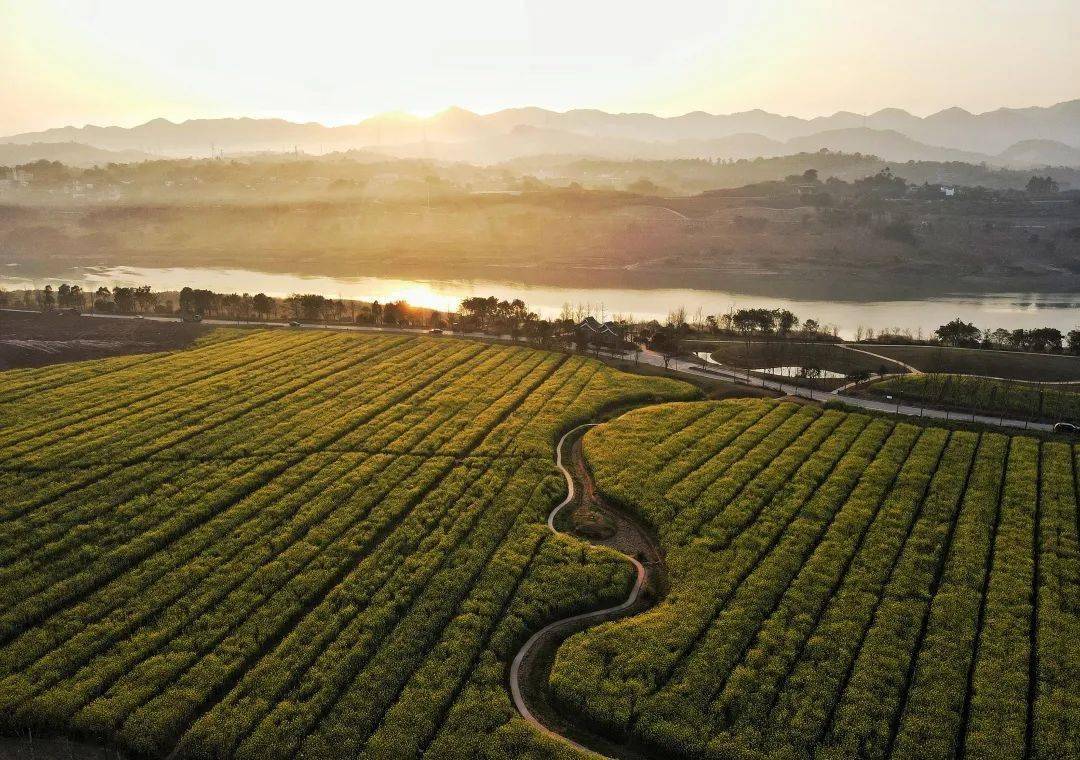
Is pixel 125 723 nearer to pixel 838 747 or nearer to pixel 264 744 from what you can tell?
pixel 264 744

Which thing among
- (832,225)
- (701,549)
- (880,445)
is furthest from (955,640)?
(832,225)

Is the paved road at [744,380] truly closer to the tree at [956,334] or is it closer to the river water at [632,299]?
the tree at [956,334]

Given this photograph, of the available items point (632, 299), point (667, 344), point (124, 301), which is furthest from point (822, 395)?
point (124, 301)

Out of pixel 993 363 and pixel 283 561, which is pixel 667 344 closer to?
pixel 993 363

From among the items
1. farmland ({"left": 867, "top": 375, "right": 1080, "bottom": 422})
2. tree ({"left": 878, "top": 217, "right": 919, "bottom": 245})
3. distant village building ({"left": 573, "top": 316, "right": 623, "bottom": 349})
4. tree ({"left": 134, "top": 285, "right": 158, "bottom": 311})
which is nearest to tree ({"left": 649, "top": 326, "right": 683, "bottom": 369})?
distant village building ({"left": 573, "top": 316, "right": 623, "bottom": 349})

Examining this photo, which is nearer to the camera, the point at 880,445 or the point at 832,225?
the point at 880,445
